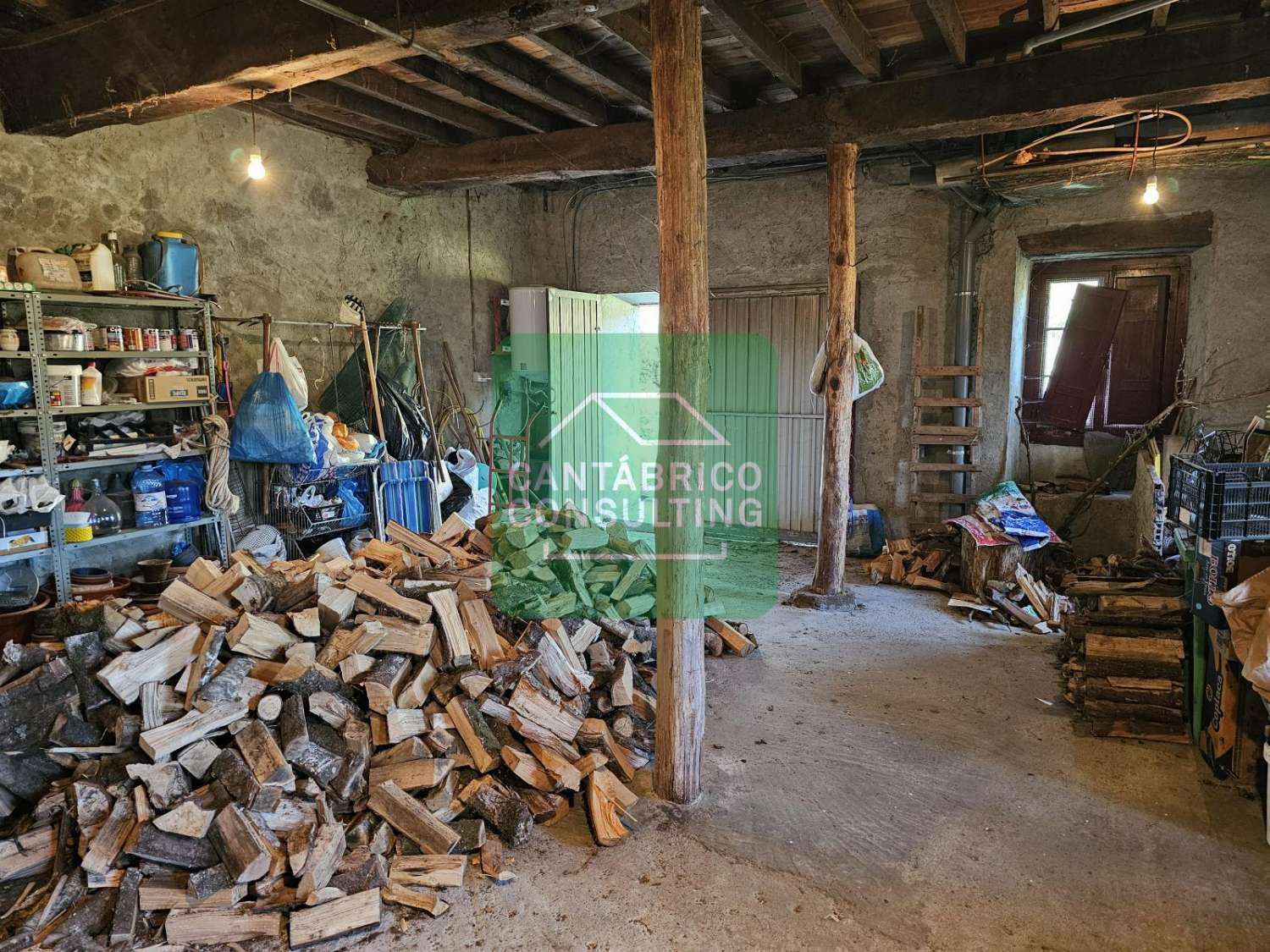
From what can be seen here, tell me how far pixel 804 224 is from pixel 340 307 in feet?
13.9

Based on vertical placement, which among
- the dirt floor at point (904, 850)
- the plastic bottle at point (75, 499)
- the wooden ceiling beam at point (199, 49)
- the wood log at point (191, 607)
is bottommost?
the dirt floor at point (904, 850)

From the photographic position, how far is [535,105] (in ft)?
19.9

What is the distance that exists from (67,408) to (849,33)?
4.73 m

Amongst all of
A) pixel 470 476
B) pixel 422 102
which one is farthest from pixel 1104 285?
pixel 422 102

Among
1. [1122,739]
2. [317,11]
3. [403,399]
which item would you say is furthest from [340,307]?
[1122,739]

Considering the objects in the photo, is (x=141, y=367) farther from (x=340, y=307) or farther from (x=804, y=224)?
(x=804, y=224)

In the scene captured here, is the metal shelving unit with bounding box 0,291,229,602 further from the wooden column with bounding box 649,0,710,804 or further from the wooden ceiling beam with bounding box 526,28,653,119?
the wooden column with bounding box 649,0,710,804

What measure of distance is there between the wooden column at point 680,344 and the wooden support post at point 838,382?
259cm

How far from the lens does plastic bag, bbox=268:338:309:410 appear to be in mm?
5371

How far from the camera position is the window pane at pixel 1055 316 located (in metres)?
7.62

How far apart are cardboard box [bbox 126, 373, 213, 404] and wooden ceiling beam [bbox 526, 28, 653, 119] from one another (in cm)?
291

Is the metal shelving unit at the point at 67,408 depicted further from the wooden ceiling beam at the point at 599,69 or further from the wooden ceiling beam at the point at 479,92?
the wooden ceiling beam at the point at 599,69

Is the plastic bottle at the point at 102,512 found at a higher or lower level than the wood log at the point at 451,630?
higher

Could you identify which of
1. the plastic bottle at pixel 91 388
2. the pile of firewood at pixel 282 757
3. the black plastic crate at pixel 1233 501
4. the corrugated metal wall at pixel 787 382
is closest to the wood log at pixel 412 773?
the pile of firewood at pixel 282 757
